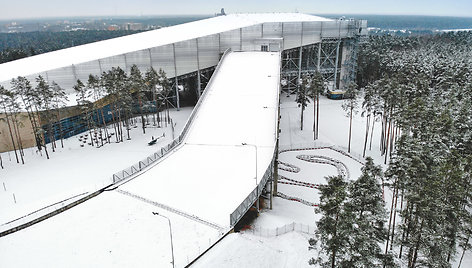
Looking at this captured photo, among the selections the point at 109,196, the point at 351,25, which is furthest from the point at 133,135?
the point at 351,25

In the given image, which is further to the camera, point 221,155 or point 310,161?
point 310,161

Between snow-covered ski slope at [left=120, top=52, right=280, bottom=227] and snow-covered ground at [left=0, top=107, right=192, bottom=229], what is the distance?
6.28m

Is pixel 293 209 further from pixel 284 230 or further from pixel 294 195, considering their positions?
pixel 284 230

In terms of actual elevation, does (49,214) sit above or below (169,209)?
below

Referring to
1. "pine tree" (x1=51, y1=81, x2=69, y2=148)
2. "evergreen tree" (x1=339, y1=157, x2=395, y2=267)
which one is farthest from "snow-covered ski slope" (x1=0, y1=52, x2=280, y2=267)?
"pine tree" (x1=51, y1=81, x2=69, y2=148)

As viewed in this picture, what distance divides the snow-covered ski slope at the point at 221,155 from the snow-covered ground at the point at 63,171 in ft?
20.6

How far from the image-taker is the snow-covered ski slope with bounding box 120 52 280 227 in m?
25.8

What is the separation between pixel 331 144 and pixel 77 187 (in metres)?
32.1

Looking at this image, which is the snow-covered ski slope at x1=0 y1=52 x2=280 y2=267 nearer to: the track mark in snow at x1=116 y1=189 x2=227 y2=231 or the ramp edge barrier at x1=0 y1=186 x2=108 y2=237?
the track mark in snow at x1=116 y1=189 x2=227 y2=231

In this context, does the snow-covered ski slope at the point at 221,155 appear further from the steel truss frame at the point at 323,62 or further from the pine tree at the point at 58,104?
the steel truss frame at the point at 323,62

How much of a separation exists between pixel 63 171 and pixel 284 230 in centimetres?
A: 2479

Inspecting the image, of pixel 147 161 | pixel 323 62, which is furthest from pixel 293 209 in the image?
pixel 323 62

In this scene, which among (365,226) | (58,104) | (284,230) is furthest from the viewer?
(58,104)

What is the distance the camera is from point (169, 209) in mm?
24797
